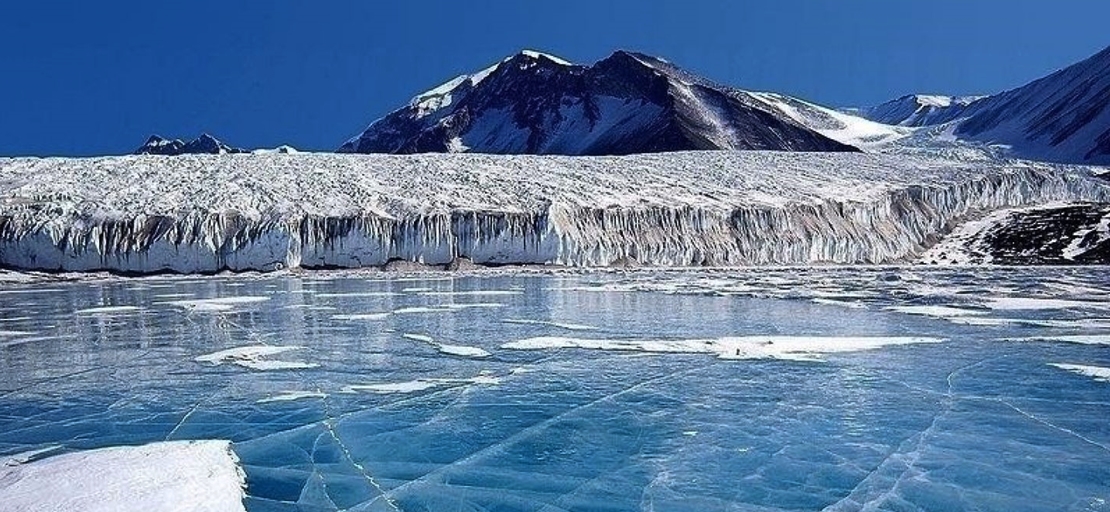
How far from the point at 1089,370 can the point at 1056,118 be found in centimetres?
11884

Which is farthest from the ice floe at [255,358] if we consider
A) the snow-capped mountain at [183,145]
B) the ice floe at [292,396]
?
the snow-capped mountain at [183,145]

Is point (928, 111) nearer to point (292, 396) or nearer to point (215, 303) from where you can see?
point (215, 303)

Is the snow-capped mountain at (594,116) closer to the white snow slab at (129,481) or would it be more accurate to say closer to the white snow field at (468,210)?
the white snow field at (468,210)

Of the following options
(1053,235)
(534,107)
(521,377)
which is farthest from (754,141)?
(521,377)

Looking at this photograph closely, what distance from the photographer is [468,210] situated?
38.8 m

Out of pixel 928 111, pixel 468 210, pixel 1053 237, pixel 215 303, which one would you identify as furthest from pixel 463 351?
pixel 928 111

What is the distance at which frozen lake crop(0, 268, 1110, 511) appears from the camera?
21.8 ft

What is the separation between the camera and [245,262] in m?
36.5

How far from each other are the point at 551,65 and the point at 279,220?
116617mm

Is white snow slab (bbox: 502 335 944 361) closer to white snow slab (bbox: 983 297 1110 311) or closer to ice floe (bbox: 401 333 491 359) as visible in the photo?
ice floe (bbox: 401 333 491 359)

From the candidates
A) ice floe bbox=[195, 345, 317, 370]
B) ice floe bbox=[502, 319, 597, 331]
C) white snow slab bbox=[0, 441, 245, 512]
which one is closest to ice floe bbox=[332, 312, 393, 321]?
ice floe bbox=[502, 319, 597, 331]

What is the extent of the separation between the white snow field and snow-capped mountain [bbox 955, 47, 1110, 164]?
5481 centimetres

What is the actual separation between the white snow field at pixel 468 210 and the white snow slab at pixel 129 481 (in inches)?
1206

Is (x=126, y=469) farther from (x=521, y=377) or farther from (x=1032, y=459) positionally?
(x=1032, y=459)
